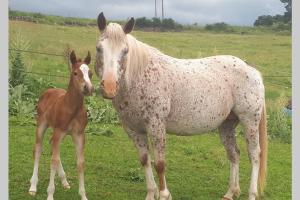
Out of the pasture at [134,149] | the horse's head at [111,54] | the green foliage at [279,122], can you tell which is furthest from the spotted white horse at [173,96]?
the green foliage at [279,122]

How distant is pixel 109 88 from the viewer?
3.98 m

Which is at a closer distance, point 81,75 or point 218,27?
point 81,75

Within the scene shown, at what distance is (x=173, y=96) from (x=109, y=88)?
0.98 meters

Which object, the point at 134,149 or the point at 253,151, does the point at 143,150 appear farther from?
the point at 134,149

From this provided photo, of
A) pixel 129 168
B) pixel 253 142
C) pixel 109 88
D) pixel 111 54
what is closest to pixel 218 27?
pixel 129 168

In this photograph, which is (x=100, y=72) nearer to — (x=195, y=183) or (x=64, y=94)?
(x=64, y=94)

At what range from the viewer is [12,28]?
11188 mm

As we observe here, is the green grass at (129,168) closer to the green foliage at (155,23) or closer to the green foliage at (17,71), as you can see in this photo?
the green foliage at (17,71)

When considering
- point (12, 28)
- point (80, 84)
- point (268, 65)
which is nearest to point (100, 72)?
point (80, 84)

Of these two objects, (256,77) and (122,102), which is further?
(256,77)

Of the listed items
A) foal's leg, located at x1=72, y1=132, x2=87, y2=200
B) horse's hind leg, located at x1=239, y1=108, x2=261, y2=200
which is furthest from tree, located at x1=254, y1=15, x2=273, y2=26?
foal's leg, located at x1=72, y1=132, x2=87, y2=200

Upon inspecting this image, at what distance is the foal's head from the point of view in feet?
14.7

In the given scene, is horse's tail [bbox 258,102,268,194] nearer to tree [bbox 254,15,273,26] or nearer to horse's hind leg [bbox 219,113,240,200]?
horse's hind leg [bbox 219,113,240,200]

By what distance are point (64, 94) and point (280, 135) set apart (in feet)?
19.5
